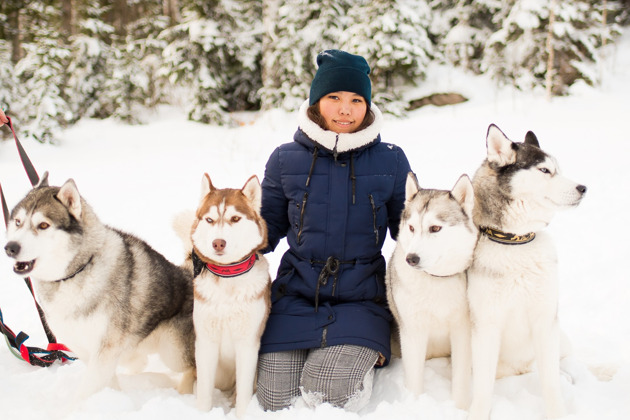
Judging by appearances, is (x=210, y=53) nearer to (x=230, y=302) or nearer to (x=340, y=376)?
(x=230, y=302)

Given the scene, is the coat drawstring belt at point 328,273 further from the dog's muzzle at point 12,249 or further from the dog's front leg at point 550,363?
the dog's muzzle at point 12,249

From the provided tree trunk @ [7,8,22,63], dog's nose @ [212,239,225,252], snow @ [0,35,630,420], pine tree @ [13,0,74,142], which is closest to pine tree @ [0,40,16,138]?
pine tree @ [13,0,74,142]

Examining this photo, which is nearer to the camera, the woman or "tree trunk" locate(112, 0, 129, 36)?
the woman

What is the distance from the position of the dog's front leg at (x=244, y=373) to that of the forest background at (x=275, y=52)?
29.2 feet

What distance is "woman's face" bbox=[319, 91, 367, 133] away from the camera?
2.73 meters

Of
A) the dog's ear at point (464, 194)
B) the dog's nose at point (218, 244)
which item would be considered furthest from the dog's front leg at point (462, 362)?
the dog's nose at point (218, 244)

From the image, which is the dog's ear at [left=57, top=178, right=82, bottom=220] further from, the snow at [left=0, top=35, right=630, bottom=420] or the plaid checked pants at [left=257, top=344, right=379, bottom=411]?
the plaid checked pants at [left=257, top=344, right=379, bottom=411]

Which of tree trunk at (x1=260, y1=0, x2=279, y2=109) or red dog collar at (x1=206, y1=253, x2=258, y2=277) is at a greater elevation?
tree trunk at (x1=260, y1=0, x2=279, y2=109)

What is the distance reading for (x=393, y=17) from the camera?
10.2m

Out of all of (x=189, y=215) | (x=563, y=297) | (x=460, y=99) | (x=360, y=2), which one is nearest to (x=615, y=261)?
(x=563, y=297)

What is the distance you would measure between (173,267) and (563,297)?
3277 millimetres

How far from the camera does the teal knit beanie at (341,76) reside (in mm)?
2688

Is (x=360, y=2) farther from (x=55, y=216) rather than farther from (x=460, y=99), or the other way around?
(x=55, y=216)

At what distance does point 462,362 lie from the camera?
7.47ft
